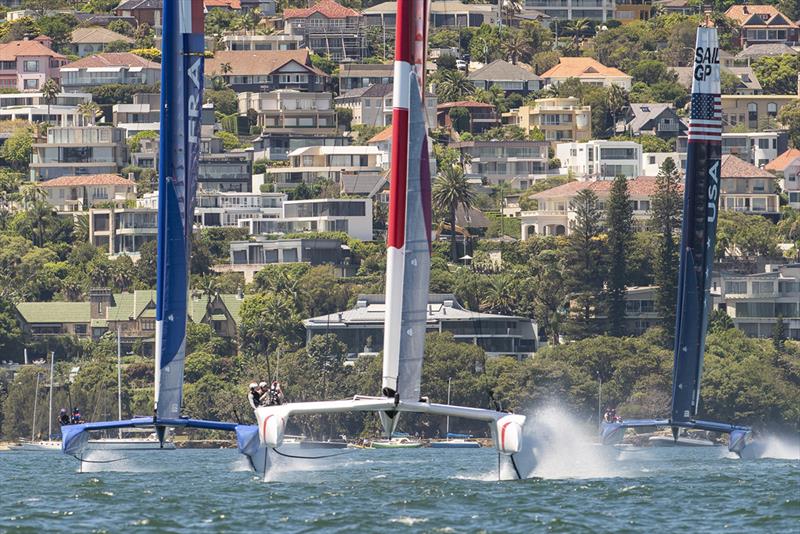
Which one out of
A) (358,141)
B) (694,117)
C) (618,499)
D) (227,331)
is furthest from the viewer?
(358,141)

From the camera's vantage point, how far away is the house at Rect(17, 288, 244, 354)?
138m

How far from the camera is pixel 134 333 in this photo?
13850 centimetres

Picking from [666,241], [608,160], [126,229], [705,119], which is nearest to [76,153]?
[126,229]

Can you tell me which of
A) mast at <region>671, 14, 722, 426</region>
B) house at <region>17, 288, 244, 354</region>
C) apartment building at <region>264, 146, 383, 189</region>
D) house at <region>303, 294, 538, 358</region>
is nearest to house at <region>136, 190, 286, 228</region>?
apartment building at <region>264, 146, 383, 189</region>

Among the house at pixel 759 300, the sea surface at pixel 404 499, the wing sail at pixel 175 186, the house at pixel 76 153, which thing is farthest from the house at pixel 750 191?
the wing sail at pixel 175 186

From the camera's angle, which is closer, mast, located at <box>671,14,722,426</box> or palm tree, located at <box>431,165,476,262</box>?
mast, located at <box>671,14,722,426</box>

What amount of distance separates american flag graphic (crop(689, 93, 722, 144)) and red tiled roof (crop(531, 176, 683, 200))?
103133 millimetres

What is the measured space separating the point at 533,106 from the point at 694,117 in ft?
455

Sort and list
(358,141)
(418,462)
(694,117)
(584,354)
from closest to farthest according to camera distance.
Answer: (694,117), (418,462), (584,354), (358,141)

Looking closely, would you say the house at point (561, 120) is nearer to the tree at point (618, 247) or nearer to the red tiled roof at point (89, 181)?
the red tiled roof at point (89, 181)

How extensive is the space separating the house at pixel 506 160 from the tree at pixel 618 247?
40.4 metres

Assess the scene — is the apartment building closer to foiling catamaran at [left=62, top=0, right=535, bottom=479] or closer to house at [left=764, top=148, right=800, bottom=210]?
house at [left=764, top=148, right=800, bottom=210]

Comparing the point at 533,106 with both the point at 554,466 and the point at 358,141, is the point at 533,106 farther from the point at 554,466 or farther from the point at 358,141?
the point at 554,466

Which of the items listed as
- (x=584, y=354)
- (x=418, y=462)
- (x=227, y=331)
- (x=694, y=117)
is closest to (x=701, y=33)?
(x=694, y=117)
